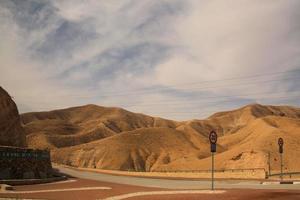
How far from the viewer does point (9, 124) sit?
50094mm

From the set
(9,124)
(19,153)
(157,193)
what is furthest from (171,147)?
(157,193)

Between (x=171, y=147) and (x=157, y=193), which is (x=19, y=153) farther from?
(x=171, y=147)

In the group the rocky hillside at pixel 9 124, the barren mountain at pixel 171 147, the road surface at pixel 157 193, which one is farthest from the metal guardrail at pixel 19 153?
→ the barren mountain at pixel 171 147

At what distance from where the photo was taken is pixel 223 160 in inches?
3462

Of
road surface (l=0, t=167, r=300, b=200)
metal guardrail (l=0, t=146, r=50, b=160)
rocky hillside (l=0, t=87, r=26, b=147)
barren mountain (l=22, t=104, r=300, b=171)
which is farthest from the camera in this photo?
barren mountain (l=22, t=104, r=300, b=171)

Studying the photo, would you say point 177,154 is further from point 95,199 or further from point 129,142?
point 95,199

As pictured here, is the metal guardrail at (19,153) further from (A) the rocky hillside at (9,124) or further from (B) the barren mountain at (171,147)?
(B) the barren mountain at (171,147)

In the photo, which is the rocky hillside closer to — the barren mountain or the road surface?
the road surface

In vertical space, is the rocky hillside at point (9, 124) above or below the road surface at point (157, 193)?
above

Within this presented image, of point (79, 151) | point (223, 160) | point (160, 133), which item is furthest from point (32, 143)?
point (223, 160)

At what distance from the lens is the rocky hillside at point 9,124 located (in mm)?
48188

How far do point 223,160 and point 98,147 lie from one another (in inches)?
1870

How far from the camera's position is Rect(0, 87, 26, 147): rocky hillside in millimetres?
48188

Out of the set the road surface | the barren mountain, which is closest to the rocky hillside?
the road surface
